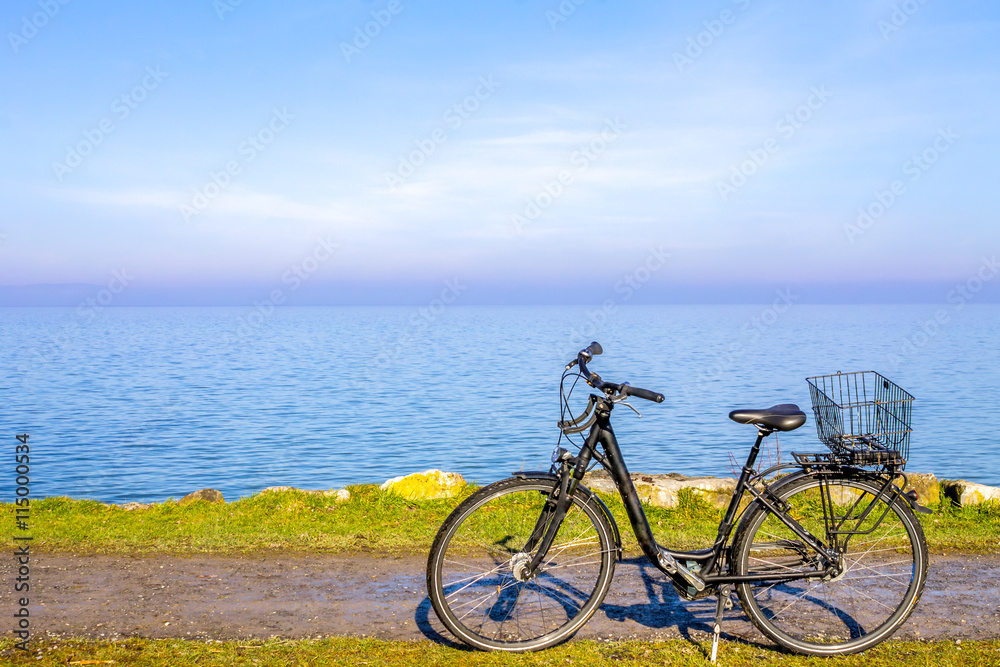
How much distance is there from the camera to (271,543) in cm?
768

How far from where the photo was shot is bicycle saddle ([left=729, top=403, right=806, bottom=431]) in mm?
4934

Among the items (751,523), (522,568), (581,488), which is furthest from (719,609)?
(522,568)

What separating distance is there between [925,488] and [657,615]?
528 cm

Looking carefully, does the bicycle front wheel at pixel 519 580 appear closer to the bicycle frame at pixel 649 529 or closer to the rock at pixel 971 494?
the bicycle frame at pixel 649 529

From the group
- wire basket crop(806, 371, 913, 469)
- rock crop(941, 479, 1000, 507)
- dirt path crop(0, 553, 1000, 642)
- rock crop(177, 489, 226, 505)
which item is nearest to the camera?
wire basket crop(806, 371, 913, 469)

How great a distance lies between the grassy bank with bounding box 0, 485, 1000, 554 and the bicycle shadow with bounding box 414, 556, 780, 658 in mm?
1271

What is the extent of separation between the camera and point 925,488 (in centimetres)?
927

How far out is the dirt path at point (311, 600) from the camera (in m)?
5.42

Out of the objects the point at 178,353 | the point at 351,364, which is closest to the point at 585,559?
the point at 351,364

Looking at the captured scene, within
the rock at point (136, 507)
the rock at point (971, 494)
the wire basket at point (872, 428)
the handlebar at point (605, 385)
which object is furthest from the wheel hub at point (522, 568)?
the rock at point (971, 494)

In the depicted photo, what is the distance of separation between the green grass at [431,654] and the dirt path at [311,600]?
196 mm

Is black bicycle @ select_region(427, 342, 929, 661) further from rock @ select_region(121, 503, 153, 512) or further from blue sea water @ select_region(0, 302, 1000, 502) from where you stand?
blue sea water @ select_region(0, 302, 1000, 502)

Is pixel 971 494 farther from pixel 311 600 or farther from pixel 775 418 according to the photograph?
pixel 311 600

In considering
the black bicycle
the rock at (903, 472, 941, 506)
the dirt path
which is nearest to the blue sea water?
the rock at (903, 472, 941, 506)
